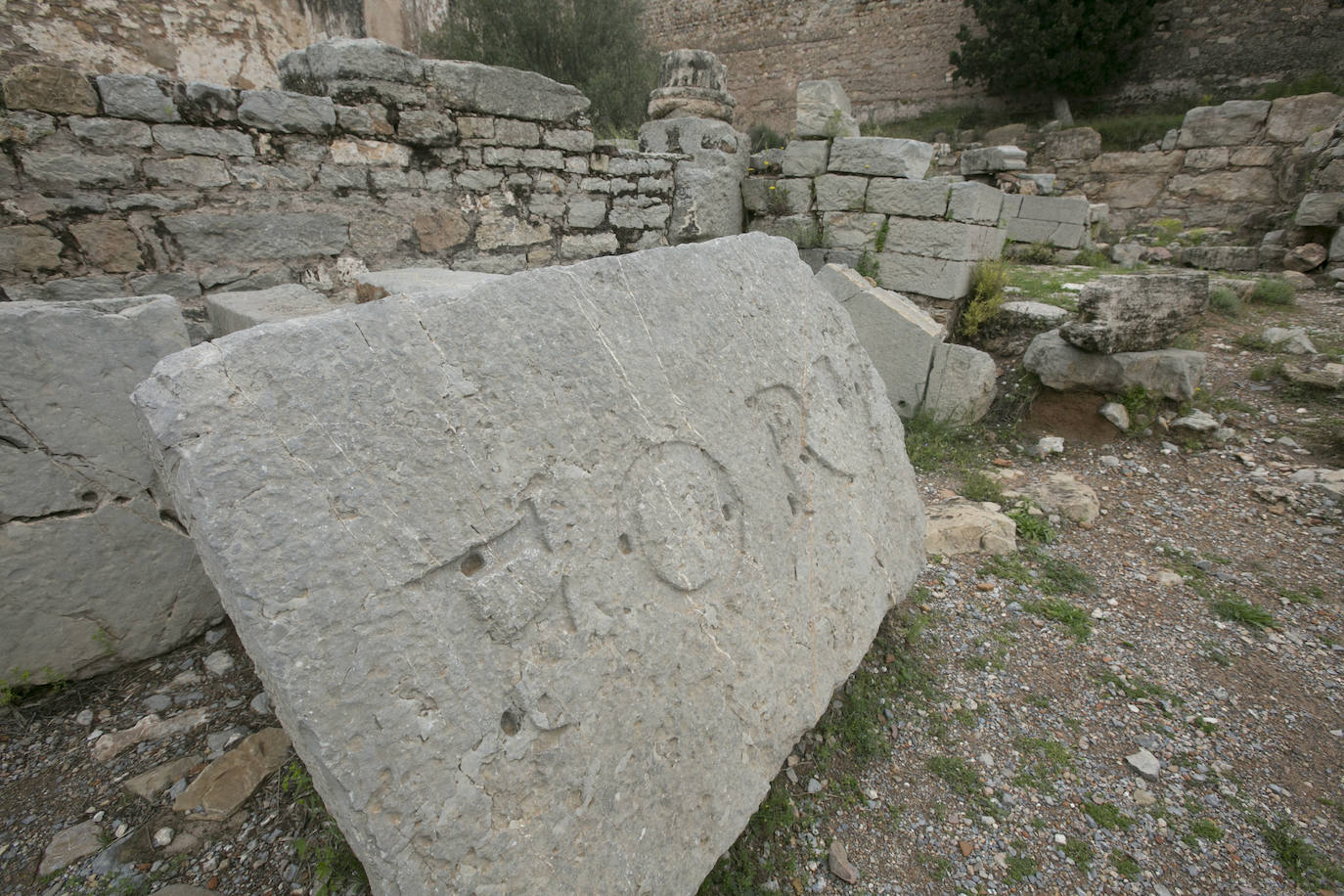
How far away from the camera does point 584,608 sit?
4.27 feet

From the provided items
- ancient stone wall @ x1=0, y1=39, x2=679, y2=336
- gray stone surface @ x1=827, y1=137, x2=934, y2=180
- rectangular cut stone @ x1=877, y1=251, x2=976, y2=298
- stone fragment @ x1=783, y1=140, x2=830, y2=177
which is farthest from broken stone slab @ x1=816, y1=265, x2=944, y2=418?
ancient stone wall @ x1=0, y1=39, x2=679, y2=336

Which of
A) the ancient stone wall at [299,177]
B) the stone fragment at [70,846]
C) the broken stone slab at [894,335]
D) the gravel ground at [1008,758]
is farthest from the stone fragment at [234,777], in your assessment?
the broken stone slab at [894,335]

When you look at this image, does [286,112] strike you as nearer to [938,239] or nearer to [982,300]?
[938,239]

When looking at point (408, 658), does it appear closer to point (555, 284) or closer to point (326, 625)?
point (326, 625)

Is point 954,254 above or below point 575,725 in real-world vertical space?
above

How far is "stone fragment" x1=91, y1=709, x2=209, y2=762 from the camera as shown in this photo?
1.71 meters

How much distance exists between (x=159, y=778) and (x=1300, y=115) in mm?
13800

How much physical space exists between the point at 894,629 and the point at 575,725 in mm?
1552

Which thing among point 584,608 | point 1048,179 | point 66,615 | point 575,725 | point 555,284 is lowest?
point 66,615

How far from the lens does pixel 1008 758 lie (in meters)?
1.95

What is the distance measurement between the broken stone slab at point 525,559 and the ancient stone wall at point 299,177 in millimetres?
2749

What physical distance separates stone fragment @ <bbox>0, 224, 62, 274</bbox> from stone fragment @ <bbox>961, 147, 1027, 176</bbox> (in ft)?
35.6

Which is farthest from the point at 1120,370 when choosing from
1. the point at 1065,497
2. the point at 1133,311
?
the point at 1065,497

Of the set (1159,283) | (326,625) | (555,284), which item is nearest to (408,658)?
(326,625)
